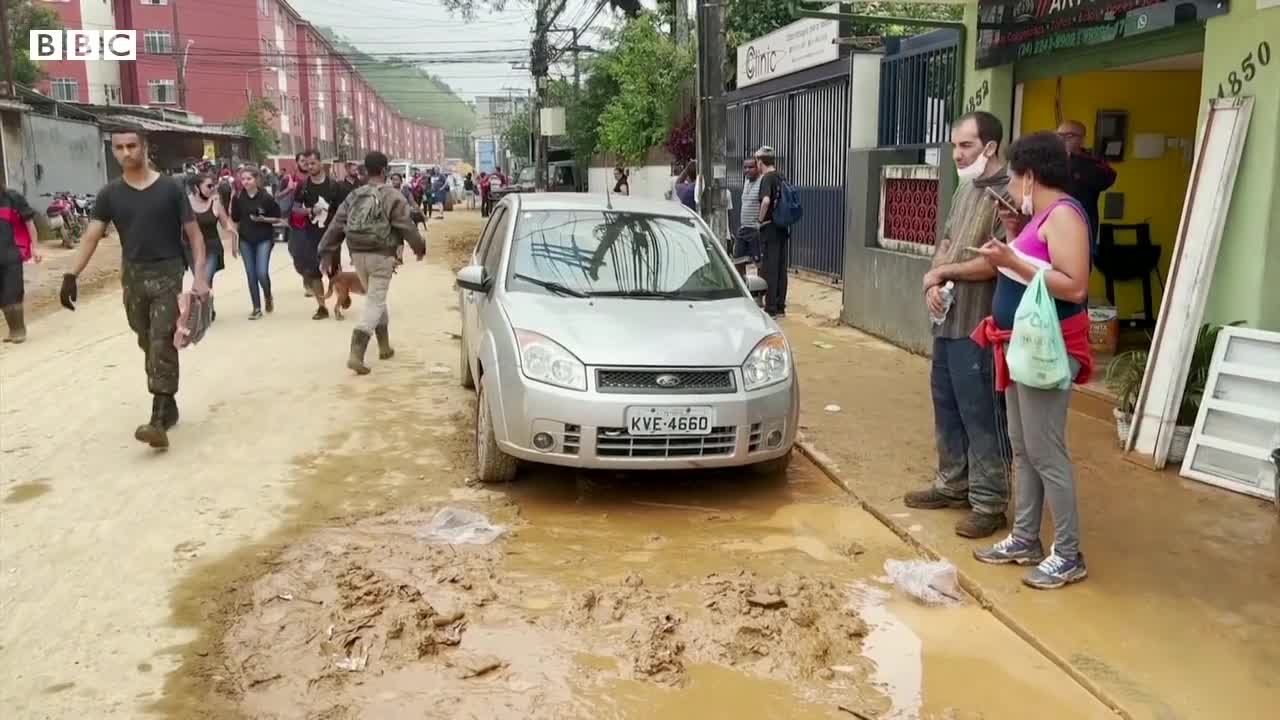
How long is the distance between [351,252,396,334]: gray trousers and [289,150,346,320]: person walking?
10.1ft

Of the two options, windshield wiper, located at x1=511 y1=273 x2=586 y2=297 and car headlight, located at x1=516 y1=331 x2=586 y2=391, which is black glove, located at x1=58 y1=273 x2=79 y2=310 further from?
car headlight, located at x1=516 y1=331 x2=586 y2=391

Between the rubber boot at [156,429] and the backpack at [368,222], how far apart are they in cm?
244

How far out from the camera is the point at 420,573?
4.79m

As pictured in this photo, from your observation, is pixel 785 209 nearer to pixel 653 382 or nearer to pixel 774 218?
pixel 774 218

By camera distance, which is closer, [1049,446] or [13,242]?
[1049,446]

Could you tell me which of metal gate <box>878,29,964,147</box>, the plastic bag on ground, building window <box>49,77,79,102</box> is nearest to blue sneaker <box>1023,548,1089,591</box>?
the plastic bag on ground

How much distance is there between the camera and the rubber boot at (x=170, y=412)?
6914 mm

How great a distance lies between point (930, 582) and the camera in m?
4.54

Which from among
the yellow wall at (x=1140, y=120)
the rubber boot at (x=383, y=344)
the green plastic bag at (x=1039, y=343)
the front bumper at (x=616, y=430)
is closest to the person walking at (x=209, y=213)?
the rubber boot at (x=383, y=344)

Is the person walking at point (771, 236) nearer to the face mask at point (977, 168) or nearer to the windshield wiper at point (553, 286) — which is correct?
the windshield wiper at point (553, 286)

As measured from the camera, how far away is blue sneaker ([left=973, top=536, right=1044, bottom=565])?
187 inches

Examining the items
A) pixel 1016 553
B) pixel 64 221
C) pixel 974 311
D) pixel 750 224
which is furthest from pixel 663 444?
pixel 64 221

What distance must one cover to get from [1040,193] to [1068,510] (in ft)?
4.29

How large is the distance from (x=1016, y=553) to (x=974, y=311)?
1102mm
